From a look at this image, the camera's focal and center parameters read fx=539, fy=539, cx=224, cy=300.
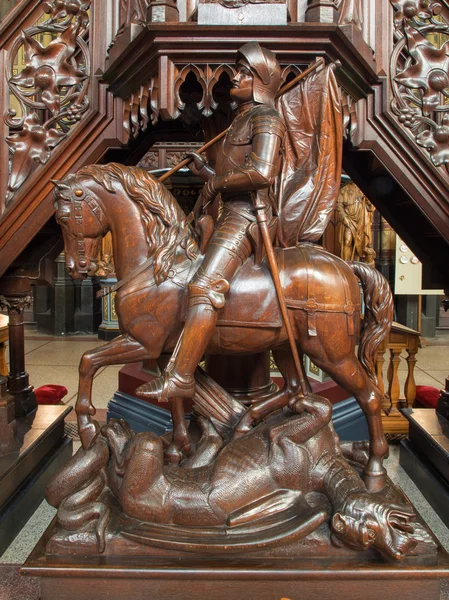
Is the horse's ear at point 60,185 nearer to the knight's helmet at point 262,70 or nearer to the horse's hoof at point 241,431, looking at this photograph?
the knight's helmet at point 262,70

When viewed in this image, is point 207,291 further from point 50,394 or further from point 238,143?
point 50,394

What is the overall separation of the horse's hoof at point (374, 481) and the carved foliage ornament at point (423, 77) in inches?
54.7

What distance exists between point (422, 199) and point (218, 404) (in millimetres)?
1321

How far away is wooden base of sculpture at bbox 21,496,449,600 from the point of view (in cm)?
172

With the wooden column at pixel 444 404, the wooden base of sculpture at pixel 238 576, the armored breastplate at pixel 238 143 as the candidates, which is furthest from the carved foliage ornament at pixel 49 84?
the wooden column at pixel 444 404

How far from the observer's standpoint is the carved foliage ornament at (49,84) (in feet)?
8.15

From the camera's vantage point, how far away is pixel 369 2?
7.91ft

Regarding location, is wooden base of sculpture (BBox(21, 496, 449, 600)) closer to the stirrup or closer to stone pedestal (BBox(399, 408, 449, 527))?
the stirrup

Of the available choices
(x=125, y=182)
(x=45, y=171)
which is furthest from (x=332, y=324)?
(x=45, y=171)

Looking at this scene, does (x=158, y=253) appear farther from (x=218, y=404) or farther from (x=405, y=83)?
(x=405, y=83)

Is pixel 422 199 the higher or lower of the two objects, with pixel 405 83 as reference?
lower

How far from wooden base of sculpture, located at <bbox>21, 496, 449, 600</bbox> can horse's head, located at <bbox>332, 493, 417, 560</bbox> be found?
0.06m

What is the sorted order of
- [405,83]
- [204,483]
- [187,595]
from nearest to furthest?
[187,595] → [204,483] → [405,83]

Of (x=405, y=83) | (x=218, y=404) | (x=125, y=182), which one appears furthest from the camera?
(x=405, y=83)
